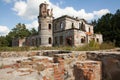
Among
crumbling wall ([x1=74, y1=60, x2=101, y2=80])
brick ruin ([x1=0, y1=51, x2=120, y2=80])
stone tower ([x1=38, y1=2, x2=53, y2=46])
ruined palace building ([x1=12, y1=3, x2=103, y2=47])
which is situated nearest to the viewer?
brick ruin ([x1=0, y1=51, x2=120, y2=80])

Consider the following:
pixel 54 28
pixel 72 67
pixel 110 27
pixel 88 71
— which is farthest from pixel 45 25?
pixel 88 71

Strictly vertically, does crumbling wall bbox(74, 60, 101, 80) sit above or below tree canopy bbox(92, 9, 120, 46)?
below

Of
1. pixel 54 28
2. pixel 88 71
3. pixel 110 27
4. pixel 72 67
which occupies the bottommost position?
pixel 88 71

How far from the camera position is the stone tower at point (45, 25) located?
33531 millimetres

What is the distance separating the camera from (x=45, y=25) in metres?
33.5

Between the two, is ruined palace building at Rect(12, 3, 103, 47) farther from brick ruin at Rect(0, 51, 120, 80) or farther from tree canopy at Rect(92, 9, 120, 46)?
brick ruin at Rect(0, 51, 120, 80)

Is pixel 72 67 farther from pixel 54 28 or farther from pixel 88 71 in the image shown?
pixel 54 28

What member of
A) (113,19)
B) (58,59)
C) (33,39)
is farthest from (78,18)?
(58,59)

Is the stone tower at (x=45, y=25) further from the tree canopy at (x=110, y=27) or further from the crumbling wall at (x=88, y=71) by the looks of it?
the crumbling wall at (x=88, y=71)

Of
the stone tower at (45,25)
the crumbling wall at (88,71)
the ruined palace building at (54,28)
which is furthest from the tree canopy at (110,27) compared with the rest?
the crumbling wall at (88,71)

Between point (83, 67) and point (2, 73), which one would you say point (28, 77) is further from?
point (83, 67)

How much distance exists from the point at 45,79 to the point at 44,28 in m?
27.8

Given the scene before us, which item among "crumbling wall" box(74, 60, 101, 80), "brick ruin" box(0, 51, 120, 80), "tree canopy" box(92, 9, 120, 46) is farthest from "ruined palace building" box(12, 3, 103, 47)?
"crumbling wall" box(74, 60, 101, 80)

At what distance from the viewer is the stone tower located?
1320 inches
